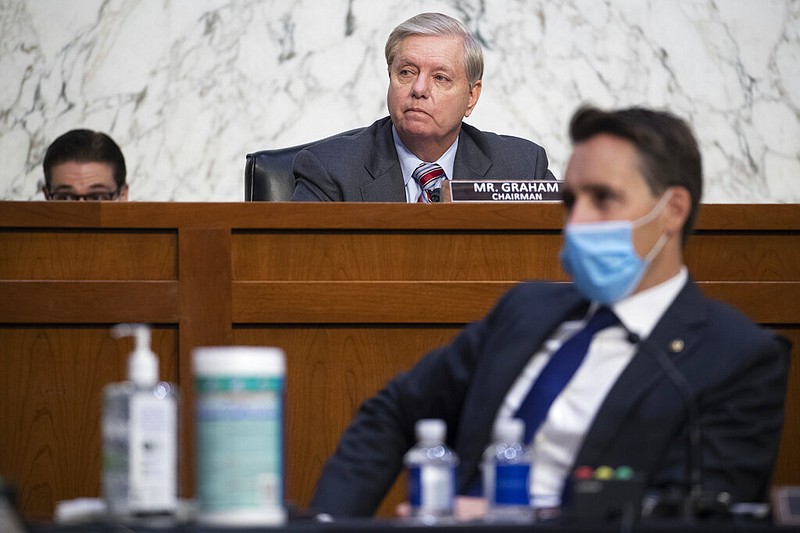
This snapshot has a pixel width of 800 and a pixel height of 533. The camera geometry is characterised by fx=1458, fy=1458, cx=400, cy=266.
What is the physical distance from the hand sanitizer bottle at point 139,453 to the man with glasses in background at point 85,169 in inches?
119

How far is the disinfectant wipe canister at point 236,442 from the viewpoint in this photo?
141cm

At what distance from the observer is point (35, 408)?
2.98 meters

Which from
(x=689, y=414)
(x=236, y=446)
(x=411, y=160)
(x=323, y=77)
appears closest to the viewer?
(x=236, y=446)

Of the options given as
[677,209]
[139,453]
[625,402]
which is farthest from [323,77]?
[139,453]

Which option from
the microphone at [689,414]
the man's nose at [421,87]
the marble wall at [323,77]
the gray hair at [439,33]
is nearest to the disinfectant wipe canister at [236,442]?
the microphone at [689,414]

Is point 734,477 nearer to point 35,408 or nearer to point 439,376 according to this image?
point 439,376

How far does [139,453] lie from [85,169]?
10.3 ft

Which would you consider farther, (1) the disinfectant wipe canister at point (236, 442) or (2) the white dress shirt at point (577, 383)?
(2) the white dress shirt at point (577, 383)

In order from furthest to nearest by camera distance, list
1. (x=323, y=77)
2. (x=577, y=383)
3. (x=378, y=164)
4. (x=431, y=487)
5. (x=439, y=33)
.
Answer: (x=323, y=77)
(x=439, y=33)
(x=378, y=164)
(x=577, y=383)
(x=431, y=487)

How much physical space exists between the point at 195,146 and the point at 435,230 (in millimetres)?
2246

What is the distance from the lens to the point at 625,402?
2.01m

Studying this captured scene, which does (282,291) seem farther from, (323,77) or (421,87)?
(323,77)

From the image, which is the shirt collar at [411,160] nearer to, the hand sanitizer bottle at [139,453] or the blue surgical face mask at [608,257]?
the blue surgical face mask at [608,257]

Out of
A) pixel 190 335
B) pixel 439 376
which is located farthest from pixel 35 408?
pixel 439 376
